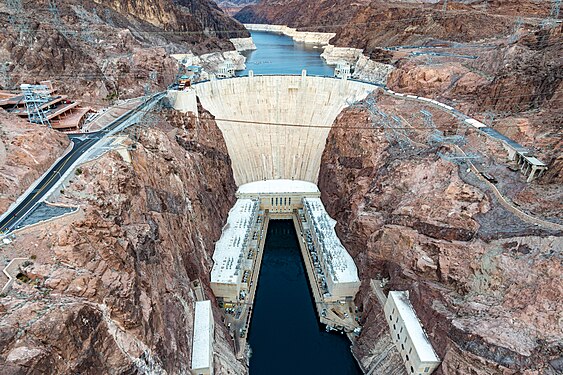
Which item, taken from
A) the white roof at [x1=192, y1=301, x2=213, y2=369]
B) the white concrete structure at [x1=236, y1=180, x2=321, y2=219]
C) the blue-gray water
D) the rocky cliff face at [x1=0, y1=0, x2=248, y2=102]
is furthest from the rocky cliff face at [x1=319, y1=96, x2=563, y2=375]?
the blue-gray water

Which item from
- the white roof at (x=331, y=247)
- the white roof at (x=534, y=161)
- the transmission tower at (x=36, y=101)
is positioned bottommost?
the white roof at (x=331, y=247)

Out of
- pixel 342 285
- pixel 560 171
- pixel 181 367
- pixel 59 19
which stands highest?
pixel 59 19

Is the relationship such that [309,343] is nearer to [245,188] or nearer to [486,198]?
[486,198]

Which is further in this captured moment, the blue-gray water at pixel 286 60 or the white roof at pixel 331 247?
the blue-gray water at pixel 286 60

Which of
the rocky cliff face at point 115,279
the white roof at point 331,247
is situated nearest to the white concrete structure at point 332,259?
the white roof at point 331,247

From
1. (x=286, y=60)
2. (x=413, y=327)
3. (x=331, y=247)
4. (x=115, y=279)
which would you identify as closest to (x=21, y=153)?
(x=115, y=279)

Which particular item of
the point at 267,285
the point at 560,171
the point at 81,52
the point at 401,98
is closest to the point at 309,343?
the point at 267,285

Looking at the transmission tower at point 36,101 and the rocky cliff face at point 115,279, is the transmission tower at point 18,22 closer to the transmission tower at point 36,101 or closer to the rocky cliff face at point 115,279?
the transmission tower at point 36,101
